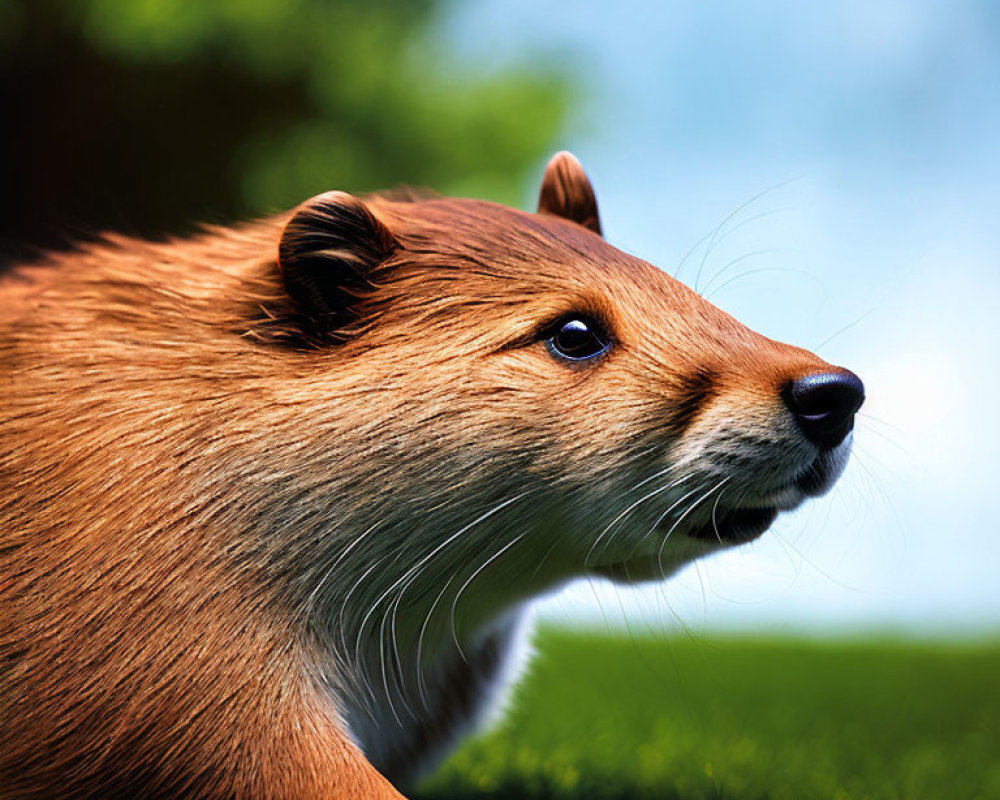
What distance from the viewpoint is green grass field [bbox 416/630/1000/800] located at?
3.70 m

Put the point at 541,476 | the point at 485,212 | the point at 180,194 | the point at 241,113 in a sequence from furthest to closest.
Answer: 1. the point at 241,113
2. the point at 180,194
3. the point at 485,212
4. the point at 541,476

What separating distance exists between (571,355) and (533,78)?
992cm

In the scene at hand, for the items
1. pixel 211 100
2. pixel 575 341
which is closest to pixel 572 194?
pixel 575 341

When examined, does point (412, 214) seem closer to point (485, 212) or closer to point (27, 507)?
point (485, 212)

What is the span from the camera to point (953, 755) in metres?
4.67

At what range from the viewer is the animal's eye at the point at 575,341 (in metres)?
2.59

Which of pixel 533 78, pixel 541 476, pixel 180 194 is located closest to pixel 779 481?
pixel 541 476

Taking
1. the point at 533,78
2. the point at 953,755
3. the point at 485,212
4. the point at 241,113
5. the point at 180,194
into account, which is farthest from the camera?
the point at 533,78

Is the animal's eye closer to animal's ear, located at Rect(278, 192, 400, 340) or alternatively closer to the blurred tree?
animal's ear, located at Rect(278, 192, 400, 340)

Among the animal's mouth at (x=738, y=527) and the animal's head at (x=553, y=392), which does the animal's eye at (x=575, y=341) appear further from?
the animal's mouth at (x=738, y=527)

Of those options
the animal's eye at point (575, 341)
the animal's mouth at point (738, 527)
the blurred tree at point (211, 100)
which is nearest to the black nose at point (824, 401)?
the animal's mouth at point (738, 527)

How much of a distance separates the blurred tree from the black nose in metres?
6.87

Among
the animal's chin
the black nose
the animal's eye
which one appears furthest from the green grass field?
the animal's eye

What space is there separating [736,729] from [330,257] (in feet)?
11.5
